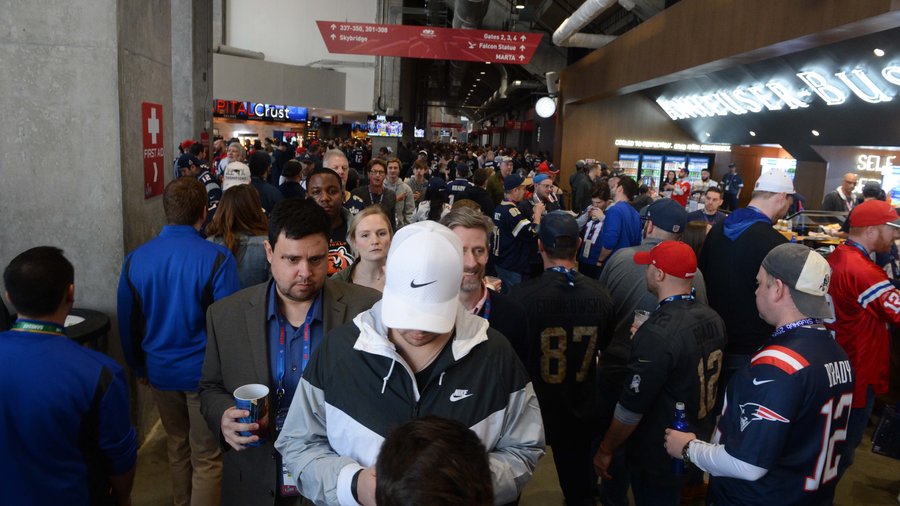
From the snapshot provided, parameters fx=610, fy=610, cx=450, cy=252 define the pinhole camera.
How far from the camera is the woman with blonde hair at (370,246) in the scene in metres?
3.30

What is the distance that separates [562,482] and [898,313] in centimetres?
220

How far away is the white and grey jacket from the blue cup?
0.26 meters

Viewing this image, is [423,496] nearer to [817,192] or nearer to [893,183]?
[893,183]

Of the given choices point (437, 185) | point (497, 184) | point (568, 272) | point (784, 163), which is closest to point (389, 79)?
point (784, 163)

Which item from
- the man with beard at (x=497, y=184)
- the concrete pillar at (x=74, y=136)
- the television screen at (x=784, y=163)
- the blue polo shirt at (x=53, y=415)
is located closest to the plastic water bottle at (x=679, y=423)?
the blue polo shirt at (x=53, y=415)

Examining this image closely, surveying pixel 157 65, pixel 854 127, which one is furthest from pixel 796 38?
pixel 157 65

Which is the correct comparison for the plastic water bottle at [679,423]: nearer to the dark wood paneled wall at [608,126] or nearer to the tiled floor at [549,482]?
the tiled floor at [549,482]

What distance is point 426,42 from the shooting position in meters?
12.9

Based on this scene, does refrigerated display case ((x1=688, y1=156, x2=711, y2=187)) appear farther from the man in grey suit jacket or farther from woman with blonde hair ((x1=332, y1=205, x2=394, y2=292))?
the man in grey suit jacket

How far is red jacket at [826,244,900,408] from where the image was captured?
368 cm

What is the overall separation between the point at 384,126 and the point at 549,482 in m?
17.2

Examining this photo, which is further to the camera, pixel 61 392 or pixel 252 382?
pixel 252 382

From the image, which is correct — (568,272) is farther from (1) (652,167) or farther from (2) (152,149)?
(1) (652,167)

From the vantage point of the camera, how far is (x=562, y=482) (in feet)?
11.3
